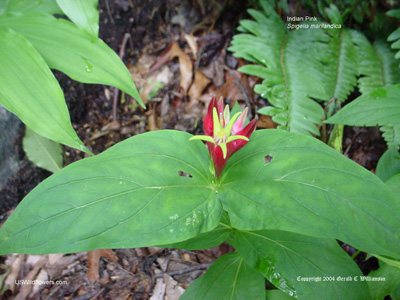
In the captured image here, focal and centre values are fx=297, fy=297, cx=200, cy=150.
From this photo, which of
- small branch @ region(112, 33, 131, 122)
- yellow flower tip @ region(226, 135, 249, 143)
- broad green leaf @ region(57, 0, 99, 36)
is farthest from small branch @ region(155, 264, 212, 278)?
broad green leaf @ region(57, 0, 99, 36)

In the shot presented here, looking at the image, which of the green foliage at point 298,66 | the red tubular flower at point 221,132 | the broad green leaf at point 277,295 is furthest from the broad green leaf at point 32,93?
the green foliage at point 298,66

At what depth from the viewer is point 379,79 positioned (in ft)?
6.95

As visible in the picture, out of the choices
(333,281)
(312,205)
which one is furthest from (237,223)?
(333,281)

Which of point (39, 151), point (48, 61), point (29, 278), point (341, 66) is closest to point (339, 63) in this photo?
point (341, 66)

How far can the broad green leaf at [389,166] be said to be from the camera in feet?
5.31

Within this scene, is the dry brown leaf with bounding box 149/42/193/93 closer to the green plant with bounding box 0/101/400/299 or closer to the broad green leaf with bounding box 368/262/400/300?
the green plant with bounding box 0/101/400/299

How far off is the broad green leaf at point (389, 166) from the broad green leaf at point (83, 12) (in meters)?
1.76

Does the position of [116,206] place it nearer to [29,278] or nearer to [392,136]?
[29,278]

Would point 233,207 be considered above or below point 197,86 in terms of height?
below

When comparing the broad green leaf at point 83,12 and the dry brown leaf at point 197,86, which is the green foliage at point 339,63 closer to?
the dry brown leaf at point 197,86

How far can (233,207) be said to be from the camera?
111 centimetres

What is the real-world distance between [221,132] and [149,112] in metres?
1.42

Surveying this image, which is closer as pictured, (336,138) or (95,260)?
(95,260)

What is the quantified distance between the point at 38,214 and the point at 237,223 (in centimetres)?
67
